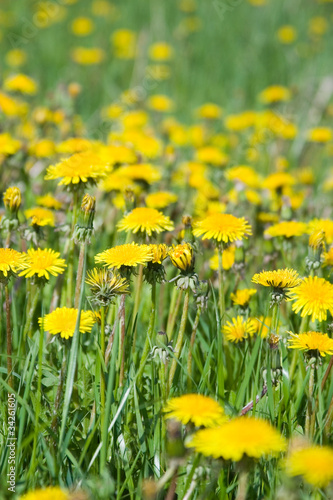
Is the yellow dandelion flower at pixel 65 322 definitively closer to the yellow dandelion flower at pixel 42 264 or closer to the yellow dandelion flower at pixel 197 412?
the yellow dandelion flower at pixel 42 264

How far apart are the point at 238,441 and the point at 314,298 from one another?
52 centimetres

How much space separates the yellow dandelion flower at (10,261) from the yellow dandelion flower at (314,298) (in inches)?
25.0

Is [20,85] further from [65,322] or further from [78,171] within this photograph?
[65,322]

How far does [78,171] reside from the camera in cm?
155

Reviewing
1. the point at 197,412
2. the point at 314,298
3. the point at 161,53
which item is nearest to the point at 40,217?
the point at 314,298

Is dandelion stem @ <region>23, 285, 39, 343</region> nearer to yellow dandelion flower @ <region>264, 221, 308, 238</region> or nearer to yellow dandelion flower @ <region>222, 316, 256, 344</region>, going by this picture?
yellow dandelion flower @ <region>222, 316, 256, 344</region>

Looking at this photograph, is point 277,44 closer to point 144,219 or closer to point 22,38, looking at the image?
point 22,38

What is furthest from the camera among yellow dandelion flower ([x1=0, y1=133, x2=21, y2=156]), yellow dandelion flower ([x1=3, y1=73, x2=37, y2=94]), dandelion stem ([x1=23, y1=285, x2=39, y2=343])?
yellow dandelion flower ([x1=3, y1=73, x2=37, y2=94])

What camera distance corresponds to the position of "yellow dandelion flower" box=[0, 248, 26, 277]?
125 centimetres

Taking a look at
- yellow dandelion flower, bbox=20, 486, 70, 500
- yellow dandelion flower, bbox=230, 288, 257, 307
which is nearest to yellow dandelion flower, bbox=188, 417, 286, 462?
yellow dandelion flower, bbox=20, 486, 70, 500

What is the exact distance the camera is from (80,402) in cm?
142

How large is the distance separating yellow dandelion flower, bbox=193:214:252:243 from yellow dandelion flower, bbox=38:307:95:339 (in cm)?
37

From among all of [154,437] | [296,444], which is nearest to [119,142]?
[154,437]

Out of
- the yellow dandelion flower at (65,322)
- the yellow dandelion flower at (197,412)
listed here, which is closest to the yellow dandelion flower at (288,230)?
the yellow dandelion flower at (65,322)
